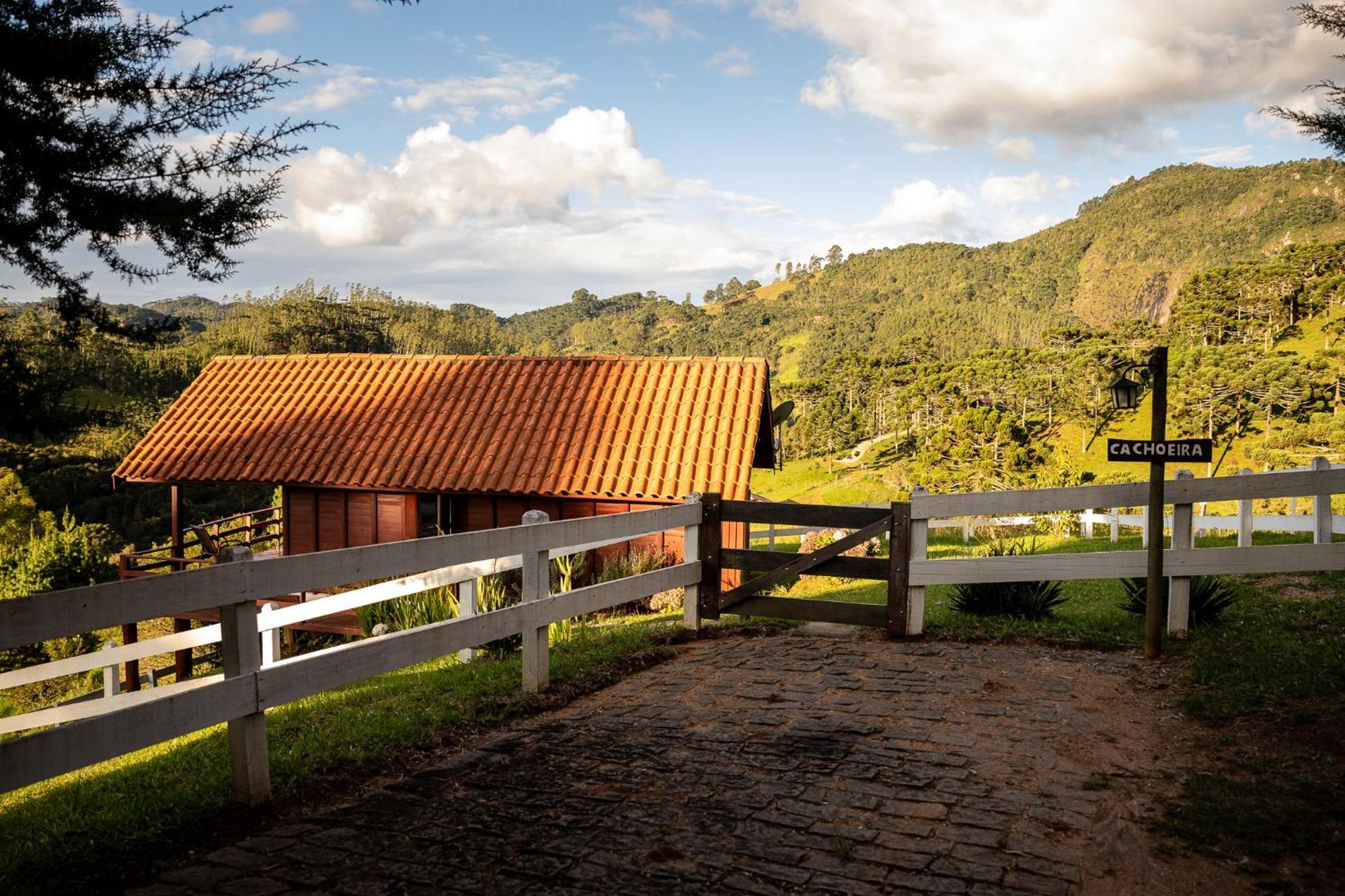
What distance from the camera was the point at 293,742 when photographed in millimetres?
5781

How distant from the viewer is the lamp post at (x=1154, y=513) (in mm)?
7594

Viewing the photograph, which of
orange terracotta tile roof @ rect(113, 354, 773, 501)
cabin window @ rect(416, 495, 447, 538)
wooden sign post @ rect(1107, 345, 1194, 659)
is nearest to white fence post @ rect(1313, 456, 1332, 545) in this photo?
wooden sign post @ rect(1107, 345, 1194, 659)

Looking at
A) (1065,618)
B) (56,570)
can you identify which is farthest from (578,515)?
(56,570)

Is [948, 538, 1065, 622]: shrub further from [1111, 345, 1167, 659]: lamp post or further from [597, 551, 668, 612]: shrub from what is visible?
[597, 551, 668, 612]: shrub

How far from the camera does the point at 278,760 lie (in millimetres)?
5309

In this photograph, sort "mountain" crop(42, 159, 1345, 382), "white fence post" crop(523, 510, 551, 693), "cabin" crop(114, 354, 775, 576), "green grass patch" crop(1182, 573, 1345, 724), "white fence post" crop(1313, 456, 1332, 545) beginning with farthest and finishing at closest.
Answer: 1. "mountain" crop(42, 159, 1345, 382)
2. "cabin" crop(114, 354, 775, 576)
3. "white fence post" crop(1313, 456, 1332, 545)
4. "white fence post" crop(523, 510, 551, 693)
5. "green grass patch" crop(1182, 573, 1345, 724)

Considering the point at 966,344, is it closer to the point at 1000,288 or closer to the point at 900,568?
the point at 1000,288

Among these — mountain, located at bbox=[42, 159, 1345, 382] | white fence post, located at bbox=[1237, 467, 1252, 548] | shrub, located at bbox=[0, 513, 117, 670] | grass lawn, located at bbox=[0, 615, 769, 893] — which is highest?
mountain, located at bbox=[42, 159, 1345, 382]

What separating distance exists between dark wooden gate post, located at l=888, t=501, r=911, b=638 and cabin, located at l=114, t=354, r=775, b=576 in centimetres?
823

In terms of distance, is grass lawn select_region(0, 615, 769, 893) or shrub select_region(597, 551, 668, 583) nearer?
grass lawn select_region(0, 615, 769, 893)

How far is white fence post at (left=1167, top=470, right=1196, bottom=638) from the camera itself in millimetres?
8117

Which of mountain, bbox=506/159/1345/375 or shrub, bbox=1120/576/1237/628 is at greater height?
mountain, bbox=506/159/1345/375

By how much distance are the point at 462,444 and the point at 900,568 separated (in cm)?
1285

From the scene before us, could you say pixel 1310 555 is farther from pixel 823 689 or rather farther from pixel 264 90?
pixel 264 90
